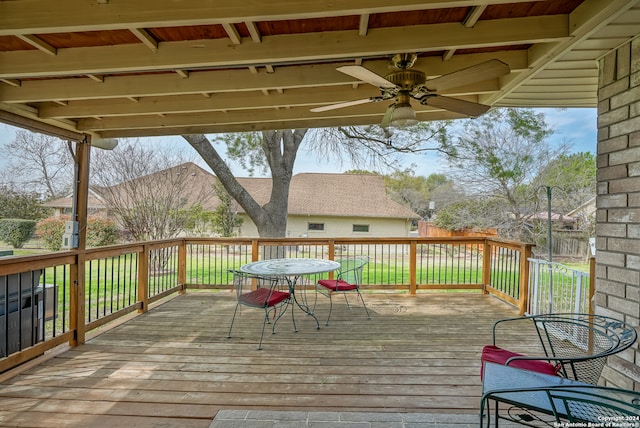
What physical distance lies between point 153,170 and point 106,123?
19.5 feet

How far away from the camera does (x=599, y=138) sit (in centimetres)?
249

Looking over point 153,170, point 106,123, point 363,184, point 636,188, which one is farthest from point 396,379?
point 363,184

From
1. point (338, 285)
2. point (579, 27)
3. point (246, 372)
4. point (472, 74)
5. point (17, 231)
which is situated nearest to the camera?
point (579, 27)

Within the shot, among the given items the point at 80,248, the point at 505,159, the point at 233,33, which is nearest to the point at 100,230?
the point at 80,248

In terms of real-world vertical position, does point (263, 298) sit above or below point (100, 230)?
below

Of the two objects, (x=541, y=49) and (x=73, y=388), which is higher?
(x=541, y=49)

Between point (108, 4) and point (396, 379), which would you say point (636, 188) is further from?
point (108, 4)

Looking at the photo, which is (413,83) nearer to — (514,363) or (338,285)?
(514,363)

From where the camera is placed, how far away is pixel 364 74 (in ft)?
7.34

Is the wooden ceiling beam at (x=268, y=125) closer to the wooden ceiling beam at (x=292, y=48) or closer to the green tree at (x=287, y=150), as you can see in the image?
the wooden ceiling beam at (x=292, y=48)

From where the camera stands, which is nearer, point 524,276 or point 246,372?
point 246,372

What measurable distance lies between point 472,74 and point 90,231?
383 inches

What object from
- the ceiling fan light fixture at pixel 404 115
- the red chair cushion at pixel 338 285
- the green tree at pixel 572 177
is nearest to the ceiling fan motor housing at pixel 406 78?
the ceiling fan light fixture at pixel 404 115

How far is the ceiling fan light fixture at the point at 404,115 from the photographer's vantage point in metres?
2.52
